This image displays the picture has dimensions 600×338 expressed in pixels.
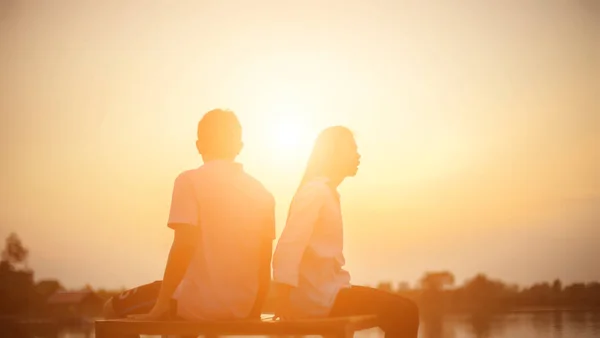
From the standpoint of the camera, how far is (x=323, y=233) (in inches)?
211

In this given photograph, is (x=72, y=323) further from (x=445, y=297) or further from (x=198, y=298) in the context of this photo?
(x=198, y=298)

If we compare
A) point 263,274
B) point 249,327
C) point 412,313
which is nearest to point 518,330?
point 412,313

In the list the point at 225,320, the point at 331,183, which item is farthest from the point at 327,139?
the point at 225,320

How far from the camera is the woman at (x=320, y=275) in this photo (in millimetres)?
5258

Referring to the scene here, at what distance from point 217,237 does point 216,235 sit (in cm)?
1

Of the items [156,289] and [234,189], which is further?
[156,289]

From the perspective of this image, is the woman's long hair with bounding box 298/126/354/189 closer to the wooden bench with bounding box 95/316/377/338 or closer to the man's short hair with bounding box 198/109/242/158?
the man's short hair with bounding box 198/109/242/158

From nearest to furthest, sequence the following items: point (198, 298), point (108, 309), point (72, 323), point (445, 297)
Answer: point (198, 298), point (108, 309), point (72, 323), point (445, 297)

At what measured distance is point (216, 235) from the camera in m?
5.08

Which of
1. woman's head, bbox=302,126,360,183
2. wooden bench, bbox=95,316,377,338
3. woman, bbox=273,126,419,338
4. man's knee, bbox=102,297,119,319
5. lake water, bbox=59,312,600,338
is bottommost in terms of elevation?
lake water, bbox=59,312,600,338

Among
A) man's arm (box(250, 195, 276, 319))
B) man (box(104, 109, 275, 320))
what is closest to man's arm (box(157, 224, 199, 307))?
man (box(104, 109, 275, 320))

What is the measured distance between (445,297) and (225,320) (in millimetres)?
123563

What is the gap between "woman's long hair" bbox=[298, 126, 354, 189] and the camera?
18.1 ft

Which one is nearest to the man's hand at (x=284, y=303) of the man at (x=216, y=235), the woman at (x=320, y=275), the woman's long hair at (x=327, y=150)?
the woman at (x=320, y=275)
